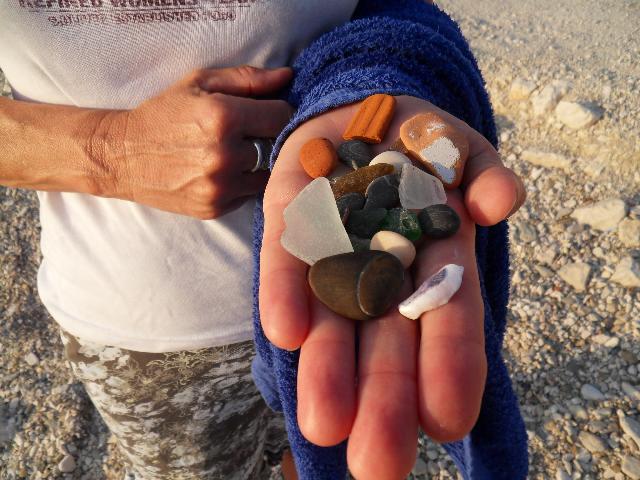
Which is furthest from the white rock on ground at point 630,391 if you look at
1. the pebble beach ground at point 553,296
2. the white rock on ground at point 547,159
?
the white rock on ground at point 547,159

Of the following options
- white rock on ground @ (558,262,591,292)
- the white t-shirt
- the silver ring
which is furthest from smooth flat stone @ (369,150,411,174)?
white rock on ground @ (558,262,591,292)

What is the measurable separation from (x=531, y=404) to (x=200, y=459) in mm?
1269

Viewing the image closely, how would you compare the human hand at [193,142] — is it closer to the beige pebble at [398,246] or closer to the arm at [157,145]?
the arm at [157,145]

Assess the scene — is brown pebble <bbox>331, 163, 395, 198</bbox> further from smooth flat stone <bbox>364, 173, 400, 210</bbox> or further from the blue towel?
the blue towel

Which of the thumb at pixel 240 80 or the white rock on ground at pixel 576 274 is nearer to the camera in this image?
the thumb at pixel 240 80

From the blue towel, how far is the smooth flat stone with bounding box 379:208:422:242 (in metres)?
0.19

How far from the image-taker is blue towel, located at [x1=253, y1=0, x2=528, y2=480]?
103 cm

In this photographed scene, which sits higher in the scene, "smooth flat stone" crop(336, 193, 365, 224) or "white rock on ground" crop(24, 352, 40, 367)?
"smooth flat stone" crop(336, 193, 365, 224)

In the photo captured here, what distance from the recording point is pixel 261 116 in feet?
3.71

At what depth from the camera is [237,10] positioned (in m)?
1.06

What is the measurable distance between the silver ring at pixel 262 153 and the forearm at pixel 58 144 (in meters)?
0.31

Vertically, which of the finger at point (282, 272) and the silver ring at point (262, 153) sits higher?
the finger at point (282, 272)

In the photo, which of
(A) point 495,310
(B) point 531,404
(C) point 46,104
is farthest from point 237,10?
(B) point 531,404

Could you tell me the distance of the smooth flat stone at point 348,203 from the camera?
100 cm
